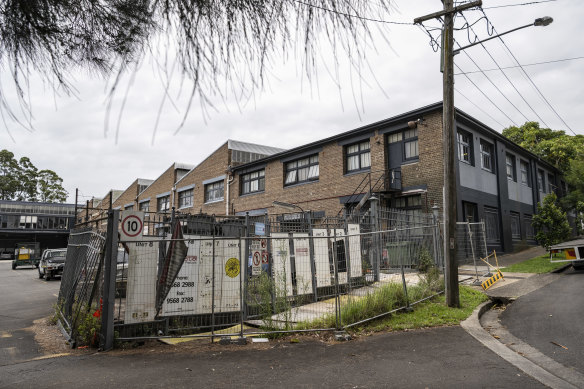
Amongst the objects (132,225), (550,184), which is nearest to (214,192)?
(132,225)

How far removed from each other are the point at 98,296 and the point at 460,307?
A: 7.38 meters

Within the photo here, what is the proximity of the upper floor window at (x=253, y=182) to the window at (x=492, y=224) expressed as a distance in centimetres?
1314

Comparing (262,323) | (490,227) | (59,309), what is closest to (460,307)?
(262,323)

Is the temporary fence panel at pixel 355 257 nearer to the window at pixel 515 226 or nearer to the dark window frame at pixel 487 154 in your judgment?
the dark window frame at pixel 487 154

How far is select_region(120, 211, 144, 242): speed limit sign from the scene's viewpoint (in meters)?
6.62

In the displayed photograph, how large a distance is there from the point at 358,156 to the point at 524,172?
12138 millimetres

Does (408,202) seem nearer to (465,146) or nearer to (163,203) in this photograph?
(465,146)

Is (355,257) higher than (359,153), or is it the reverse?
(359,153)

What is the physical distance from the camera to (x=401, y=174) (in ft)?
57.6

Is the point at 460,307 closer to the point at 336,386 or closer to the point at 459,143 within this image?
the point at 336,386

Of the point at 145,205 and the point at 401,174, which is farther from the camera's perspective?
the point at 145,205

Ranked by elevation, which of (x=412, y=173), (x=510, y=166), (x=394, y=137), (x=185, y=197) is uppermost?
(x=394, y=137)

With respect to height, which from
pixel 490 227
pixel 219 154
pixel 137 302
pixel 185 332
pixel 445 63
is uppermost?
pixel 219 154

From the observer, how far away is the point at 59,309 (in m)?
8.67
